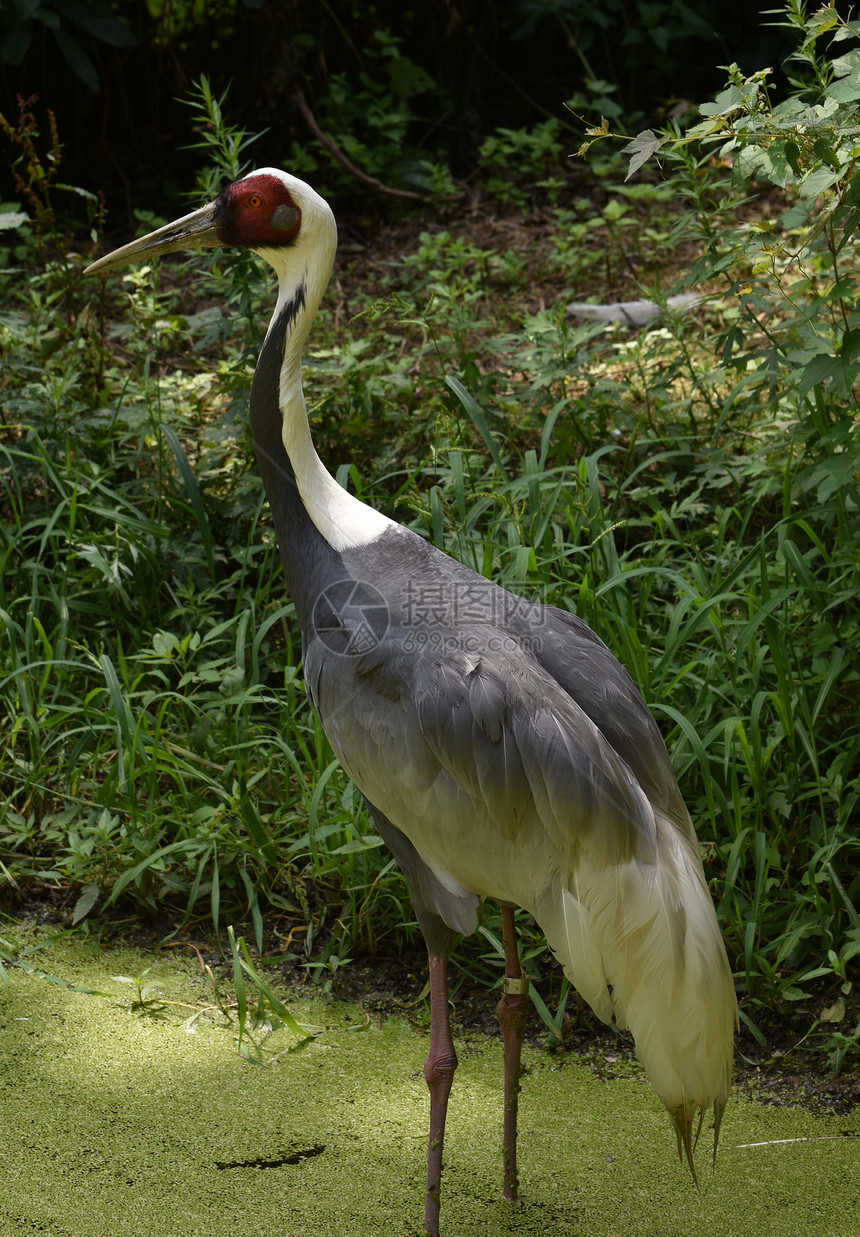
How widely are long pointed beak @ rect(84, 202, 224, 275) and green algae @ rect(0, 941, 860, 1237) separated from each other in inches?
69.8

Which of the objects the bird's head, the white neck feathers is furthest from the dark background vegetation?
the white neck feathers

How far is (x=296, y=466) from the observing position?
102 inches

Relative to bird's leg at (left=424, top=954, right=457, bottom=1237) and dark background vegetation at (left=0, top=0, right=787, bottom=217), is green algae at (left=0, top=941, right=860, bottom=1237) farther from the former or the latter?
dark background vegetation at (left=0, top=0, right=787, bottom=217)

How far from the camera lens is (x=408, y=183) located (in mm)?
6453

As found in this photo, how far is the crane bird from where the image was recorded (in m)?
2.17

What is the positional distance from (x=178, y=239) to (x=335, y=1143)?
201 cm

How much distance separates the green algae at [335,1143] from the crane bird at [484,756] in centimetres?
13

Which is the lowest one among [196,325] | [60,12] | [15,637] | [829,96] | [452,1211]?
[452,1211]

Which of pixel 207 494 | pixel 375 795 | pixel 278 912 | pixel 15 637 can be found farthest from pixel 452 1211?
pixel 207 494

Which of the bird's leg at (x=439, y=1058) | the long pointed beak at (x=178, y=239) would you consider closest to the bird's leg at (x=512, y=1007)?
the bird's leg at (x=439, y=1058)

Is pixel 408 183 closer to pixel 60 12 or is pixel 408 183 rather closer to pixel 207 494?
pixel 60 12

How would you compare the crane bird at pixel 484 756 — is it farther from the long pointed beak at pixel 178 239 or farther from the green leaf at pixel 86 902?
the green leaf at pixel 86 902

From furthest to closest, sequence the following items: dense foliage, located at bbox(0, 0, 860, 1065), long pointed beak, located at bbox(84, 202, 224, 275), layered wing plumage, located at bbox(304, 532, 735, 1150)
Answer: dense foliage, located at bbox(0, 0, 860, 1065) → long pointed beak, located at bbox(84, 202, 224, 275) → layered wing plumage, located at bbox(304, 532, 735, 1150)

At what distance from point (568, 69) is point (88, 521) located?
4682mm
